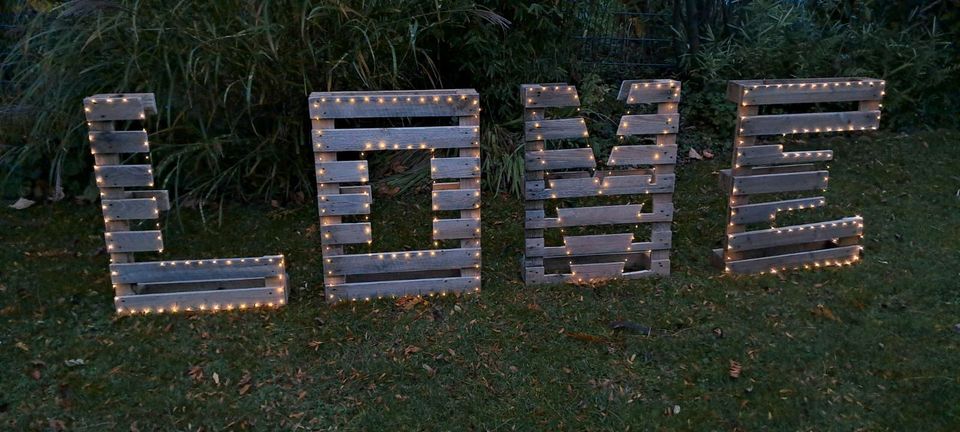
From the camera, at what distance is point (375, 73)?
549 cm

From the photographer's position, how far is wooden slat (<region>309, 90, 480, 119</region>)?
4.13 metres

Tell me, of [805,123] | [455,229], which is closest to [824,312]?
[805,123]

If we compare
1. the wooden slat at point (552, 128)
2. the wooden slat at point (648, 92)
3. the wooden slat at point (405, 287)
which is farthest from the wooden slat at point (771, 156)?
the wooden slat at point (405, 287)

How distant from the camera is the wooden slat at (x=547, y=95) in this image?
4.29 metres

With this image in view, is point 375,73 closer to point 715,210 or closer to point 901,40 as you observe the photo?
point 715,210

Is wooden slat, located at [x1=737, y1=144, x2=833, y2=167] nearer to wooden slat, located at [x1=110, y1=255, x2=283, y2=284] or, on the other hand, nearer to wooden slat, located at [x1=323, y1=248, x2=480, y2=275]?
wooden slat, located at [x1=323, y1=248, x2=480, y2=275]

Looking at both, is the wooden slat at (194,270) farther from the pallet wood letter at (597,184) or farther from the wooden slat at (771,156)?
the wooden slat at (771,156)

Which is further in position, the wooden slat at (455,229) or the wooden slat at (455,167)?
the wooden slat at (455,229)

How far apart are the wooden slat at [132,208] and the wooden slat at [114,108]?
43 centimetres

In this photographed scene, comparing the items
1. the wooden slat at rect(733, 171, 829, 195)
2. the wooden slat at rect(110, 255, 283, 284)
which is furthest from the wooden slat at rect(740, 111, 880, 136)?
the wooden slat at rect(110, 255, 283, 284)

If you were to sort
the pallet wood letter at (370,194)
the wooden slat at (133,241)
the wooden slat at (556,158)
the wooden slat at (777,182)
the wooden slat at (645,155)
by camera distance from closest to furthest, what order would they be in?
1. the pallet wood letter at (370,194)
2. the wooden slat at (133,241)
3. the wooden slat at (556,158)
4. the wooden slat at (645,155)
5. the wooden slat at (777,182)

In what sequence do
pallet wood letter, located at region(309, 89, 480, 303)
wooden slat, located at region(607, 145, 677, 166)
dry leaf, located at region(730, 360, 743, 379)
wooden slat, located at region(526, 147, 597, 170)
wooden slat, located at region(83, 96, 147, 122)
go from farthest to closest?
wooden slat, located at region(607, 145, 677, 166)
wooden slat, located at region(526, 147, 597, 170)
pallet wood letter, located at region(309, 89, 480, 303)
wooden slat, located at region(83, 96, 147, 122)
dry leaf, located at region(730, 360, 743, 379)

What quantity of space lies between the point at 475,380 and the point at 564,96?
61.9 inches

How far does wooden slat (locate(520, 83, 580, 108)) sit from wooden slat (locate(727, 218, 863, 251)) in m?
Answer: 1.29
